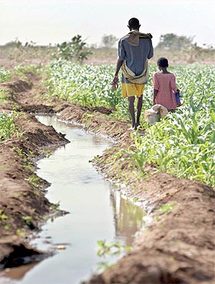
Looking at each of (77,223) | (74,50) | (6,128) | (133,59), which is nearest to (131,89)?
(133,59)

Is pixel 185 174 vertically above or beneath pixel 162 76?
beneath

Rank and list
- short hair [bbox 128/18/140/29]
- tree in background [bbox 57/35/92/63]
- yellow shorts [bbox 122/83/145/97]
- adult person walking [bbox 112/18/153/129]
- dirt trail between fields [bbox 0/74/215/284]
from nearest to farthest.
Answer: dirt trail between fields [bbox 0/74/215/284], short hair [bbox 128/18/140/29], adult person walking [bbox 112/18/153/129], yellow shorts [bbox 122/83/145/97], tree in background [bbox 57/35/92/63]

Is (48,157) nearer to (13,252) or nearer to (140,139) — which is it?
(140,139)

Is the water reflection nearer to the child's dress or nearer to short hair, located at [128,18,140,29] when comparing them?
the child's dress

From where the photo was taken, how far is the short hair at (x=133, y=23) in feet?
43.8

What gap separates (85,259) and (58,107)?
14598 mm

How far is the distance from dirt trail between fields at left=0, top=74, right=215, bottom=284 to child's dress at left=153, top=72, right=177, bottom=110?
845 mm

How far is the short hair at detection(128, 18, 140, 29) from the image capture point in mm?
13335

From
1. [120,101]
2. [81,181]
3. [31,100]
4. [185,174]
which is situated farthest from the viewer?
[31,100]

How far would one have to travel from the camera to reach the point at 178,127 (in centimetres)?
1038

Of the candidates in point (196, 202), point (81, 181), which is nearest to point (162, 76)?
point (81, 181)

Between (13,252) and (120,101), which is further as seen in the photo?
(120,101)

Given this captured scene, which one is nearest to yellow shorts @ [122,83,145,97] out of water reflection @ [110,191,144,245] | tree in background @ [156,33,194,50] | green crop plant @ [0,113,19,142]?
green crop plant @ [0,113,19,142]

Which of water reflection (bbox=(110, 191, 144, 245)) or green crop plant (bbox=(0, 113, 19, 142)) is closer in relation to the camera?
water reflection (bbox=(110, 191, 144, 245))
